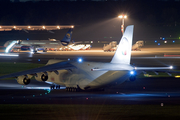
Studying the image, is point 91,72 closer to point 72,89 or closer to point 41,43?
point 72,89

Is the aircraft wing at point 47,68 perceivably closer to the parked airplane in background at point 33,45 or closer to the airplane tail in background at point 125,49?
the airplane tail in background at point 125,49

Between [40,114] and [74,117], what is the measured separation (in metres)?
2.19

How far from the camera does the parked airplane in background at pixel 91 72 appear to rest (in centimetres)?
2542

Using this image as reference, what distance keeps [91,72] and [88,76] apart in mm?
421

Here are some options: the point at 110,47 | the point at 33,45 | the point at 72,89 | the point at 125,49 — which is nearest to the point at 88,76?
the point at 72,89

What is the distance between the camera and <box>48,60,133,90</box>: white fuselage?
25862mm

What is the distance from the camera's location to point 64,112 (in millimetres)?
19375

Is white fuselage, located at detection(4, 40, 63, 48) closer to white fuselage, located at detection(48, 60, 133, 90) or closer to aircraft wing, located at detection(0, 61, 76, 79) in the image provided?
white fuselage, located at detection(48, 60, 133, 90)

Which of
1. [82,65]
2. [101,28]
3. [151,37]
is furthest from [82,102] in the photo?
[101,28]

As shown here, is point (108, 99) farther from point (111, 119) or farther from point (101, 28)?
point (101, 28)

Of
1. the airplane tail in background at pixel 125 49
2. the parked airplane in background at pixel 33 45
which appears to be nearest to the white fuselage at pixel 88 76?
the airplane tail in background at pixel 125 49

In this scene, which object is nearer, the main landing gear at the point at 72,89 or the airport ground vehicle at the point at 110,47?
the main landing gear at the point at 72,89

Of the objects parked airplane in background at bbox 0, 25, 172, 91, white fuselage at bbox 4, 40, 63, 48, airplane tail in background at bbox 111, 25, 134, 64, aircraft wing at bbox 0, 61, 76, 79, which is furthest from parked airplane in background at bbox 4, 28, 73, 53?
airplane tail in background at bbox 111, 25, 134, 64

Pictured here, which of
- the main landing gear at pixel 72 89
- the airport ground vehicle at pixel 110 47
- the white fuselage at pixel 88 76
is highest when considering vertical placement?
the airport ground vehicle at pixel 110 47
